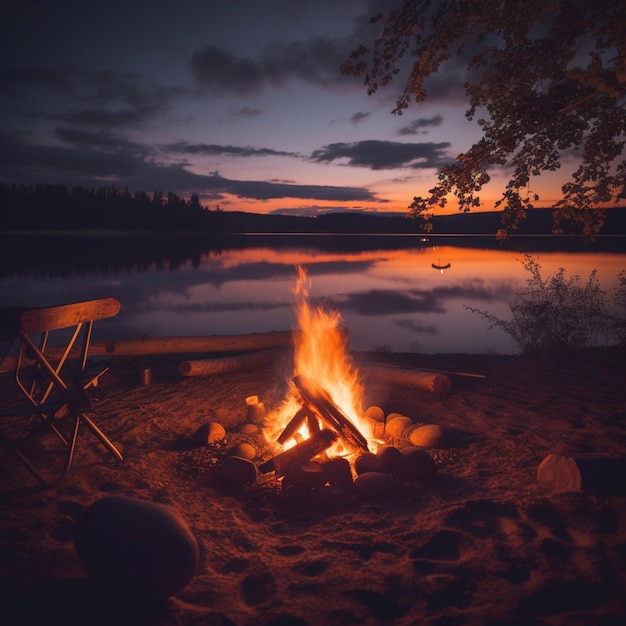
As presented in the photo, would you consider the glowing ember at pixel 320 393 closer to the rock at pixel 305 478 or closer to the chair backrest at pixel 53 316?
the rock at pixel 305 478

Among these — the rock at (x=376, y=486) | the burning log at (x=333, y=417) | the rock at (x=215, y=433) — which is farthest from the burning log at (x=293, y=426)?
the rock at (x=376, y=486)

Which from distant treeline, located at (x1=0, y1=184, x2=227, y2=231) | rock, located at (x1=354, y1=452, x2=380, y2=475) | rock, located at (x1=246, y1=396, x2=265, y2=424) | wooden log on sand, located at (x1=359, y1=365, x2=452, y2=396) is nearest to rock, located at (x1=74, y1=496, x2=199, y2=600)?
rock, located at (x1=354, y1=452, x2=380, y2=475)

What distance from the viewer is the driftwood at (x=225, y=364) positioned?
276 inches

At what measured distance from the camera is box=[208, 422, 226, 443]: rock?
4.84 m

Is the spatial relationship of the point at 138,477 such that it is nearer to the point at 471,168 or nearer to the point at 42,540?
the point at 42,540

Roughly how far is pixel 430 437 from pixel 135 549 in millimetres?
3216

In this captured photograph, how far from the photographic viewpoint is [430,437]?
4.68m

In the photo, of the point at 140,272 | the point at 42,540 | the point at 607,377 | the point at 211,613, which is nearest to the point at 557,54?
the point at 607,377

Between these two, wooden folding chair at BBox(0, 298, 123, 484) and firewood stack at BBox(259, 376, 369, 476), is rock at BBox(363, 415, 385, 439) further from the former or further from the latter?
wooden folding chair at BBox(0, 298, 123, 484)

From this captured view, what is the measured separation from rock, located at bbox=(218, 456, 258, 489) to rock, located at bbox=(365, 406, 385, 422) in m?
1.89

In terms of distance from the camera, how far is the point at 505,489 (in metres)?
3.65

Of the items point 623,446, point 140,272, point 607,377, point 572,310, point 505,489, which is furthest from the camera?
point 140,272

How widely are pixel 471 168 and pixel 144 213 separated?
11156 cm

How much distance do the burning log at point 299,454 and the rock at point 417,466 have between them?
74 cm
